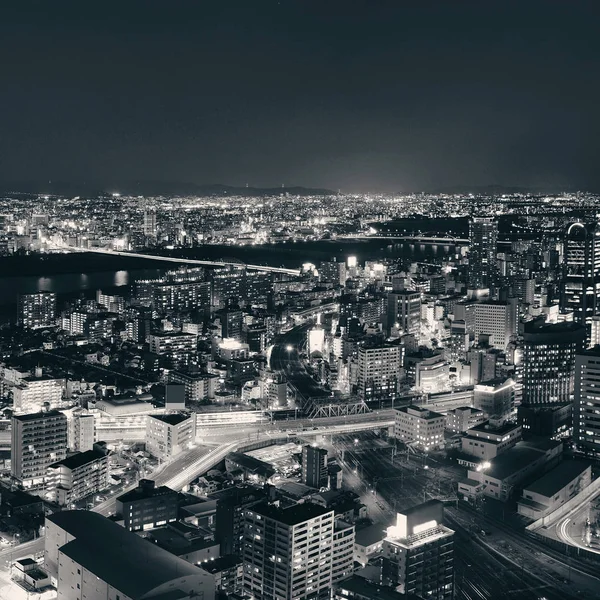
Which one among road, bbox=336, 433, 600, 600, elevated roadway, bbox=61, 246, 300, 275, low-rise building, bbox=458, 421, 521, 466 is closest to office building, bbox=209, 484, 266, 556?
road, bbox=336, 433, 600, 600

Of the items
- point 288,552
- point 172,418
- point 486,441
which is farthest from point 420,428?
point 288,552

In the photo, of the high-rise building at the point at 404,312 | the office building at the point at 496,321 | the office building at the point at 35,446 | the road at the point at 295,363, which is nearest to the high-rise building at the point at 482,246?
the high-rise building at the point at 404,312

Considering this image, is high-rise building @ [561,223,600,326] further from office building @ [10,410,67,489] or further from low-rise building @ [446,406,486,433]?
office building @ [10,410,67,489]

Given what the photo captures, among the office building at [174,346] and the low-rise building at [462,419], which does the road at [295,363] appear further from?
the low-rise building at [462,419]

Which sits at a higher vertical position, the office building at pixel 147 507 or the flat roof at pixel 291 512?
the flat roof at pixel 291 512

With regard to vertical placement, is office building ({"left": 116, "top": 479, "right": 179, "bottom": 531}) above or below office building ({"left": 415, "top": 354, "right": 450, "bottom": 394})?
below

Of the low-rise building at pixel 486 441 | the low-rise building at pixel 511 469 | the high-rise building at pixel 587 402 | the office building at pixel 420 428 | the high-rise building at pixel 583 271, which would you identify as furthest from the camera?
the high-rise building at pixel 583 271

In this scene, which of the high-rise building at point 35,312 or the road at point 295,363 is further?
the high-rise building at point 35,312

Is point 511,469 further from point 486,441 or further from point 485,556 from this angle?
point 485,556
